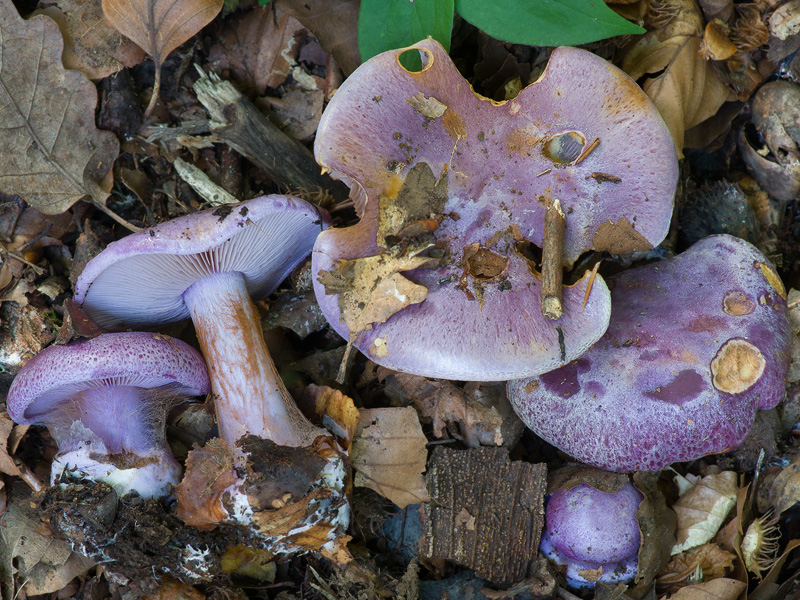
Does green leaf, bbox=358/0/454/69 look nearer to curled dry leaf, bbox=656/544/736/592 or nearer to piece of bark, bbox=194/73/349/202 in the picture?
piece of bark, bbox=194/73/349/202

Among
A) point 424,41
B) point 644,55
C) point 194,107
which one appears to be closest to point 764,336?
point 644,55

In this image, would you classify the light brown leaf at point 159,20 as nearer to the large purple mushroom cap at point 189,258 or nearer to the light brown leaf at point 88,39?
the light brown leaf at point 88,39

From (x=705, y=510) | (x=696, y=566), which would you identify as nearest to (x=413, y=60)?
(x=705, y=510)

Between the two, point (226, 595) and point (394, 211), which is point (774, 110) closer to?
point (394, 211)

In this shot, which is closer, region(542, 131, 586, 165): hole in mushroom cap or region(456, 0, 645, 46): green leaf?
region(456, 0, 645, 46): green leaf

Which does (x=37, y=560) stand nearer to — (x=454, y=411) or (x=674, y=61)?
(x=454, y=411)

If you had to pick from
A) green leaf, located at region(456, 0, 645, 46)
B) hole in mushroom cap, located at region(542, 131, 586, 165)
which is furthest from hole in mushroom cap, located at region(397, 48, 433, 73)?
hole in mushroom cap, located at region(542, 131, 586, 165)

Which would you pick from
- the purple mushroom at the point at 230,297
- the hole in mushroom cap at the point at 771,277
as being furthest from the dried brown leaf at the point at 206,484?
the hole in mushroom cap at the point at 771,277
